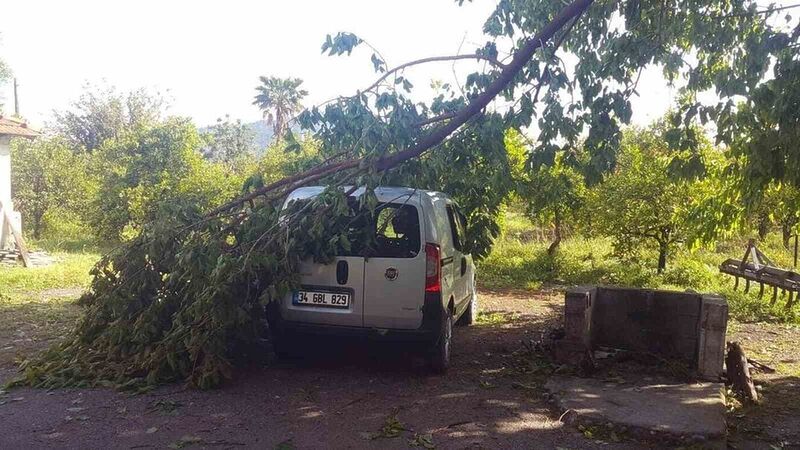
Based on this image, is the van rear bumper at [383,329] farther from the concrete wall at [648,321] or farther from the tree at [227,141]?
the tree at [227,141]

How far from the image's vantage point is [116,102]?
39.9 meters

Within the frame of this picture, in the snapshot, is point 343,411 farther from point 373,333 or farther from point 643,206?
point 643,206

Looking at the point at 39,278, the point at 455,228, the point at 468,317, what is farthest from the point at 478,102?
the point at 39,278

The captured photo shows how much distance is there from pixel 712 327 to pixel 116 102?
41.5m

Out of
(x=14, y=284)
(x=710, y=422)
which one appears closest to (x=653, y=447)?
(x=710, y=422)

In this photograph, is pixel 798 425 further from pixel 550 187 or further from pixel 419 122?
pixel 550 187

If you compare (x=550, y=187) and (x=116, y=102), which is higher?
(x=116, y=102)

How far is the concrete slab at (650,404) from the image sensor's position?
459cm

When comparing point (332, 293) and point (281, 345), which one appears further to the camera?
point (281, 345)

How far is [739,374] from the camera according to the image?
5867mm

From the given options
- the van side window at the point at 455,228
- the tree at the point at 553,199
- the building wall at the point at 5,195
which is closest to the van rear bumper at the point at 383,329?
the van side window at the point at 455,228

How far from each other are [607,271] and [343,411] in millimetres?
11298

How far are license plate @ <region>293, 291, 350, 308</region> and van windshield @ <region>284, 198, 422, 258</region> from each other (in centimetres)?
40

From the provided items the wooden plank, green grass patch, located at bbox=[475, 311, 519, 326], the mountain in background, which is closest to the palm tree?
the mountain in background
